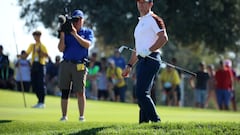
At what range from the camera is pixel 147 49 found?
35.1 ft

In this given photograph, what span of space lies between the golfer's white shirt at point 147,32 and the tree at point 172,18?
1749 cm

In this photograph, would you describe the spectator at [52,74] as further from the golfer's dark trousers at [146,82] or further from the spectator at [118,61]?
the golfer's dark trousers at [146,82]

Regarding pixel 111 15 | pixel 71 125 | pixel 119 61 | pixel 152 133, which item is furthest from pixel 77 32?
pixel 111 15

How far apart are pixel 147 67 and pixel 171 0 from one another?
19.9 meters

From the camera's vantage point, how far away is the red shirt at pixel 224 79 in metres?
25.4

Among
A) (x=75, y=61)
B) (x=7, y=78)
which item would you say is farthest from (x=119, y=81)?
(x=75, y=61)

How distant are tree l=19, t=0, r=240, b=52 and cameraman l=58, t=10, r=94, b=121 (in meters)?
15.5

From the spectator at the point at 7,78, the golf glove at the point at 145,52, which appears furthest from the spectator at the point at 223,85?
the golf glove at the point at 145,52

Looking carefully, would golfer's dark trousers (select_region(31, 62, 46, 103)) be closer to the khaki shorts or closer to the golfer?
the khaki shorts

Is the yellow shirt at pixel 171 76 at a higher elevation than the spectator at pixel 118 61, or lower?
lower

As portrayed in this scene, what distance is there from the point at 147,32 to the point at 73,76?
2391mm

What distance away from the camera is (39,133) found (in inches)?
412

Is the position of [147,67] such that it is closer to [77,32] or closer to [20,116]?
[77,32]

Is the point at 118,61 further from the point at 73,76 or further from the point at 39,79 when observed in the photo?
the point at 73,76
